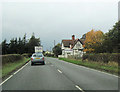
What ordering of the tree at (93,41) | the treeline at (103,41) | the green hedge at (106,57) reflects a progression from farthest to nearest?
the tree at (93,41)
the treeline at (103,41)
the green hedge at (106,57)

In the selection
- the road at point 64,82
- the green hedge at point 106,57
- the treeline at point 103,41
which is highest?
the treeline at point 103,41

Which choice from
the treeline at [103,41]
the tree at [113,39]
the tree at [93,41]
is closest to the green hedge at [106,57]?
the tree at [113,39]

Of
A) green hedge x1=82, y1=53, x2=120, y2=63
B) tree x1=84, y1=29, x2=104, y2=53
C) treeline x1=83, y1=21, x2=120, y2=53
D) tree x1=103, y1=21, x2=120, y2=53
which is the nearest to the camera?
green hedge x1=82, y1=53, x2=120, y2=63

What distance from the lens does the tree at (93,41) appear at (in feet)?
158

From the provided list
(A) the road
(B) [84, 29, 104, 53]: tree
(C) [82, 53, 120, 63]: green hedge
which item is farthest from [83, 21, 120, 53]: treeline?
(A) the road

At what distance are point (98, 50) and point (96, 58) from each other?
28.4m

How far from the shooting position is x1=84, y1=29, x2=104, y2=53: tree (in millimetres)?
48031

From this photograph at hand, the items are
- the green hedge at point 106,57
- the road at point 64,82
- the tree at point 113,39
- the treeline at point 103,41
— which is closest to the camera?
the road at point 64,82

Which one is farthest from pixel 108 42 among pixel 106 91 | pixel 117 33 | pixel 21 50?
pixel 21 50

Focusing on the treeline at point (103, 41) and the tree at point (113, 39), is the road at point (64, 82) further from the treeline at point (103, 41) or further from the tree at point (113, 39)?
the treeline at point (103, 41)

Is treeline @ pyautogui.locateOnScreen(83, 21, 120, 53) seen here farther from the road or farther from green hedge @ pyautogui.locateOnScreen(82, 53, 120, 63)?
the road

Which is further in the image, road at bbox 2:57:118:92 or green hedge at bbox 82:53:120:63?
green hedge at bbox 82:53:120:63

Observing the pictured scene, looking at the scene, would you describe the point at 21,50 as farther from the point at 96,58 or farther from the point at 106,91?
the point at 106,91

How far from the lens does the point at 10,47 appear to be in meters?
85.4
